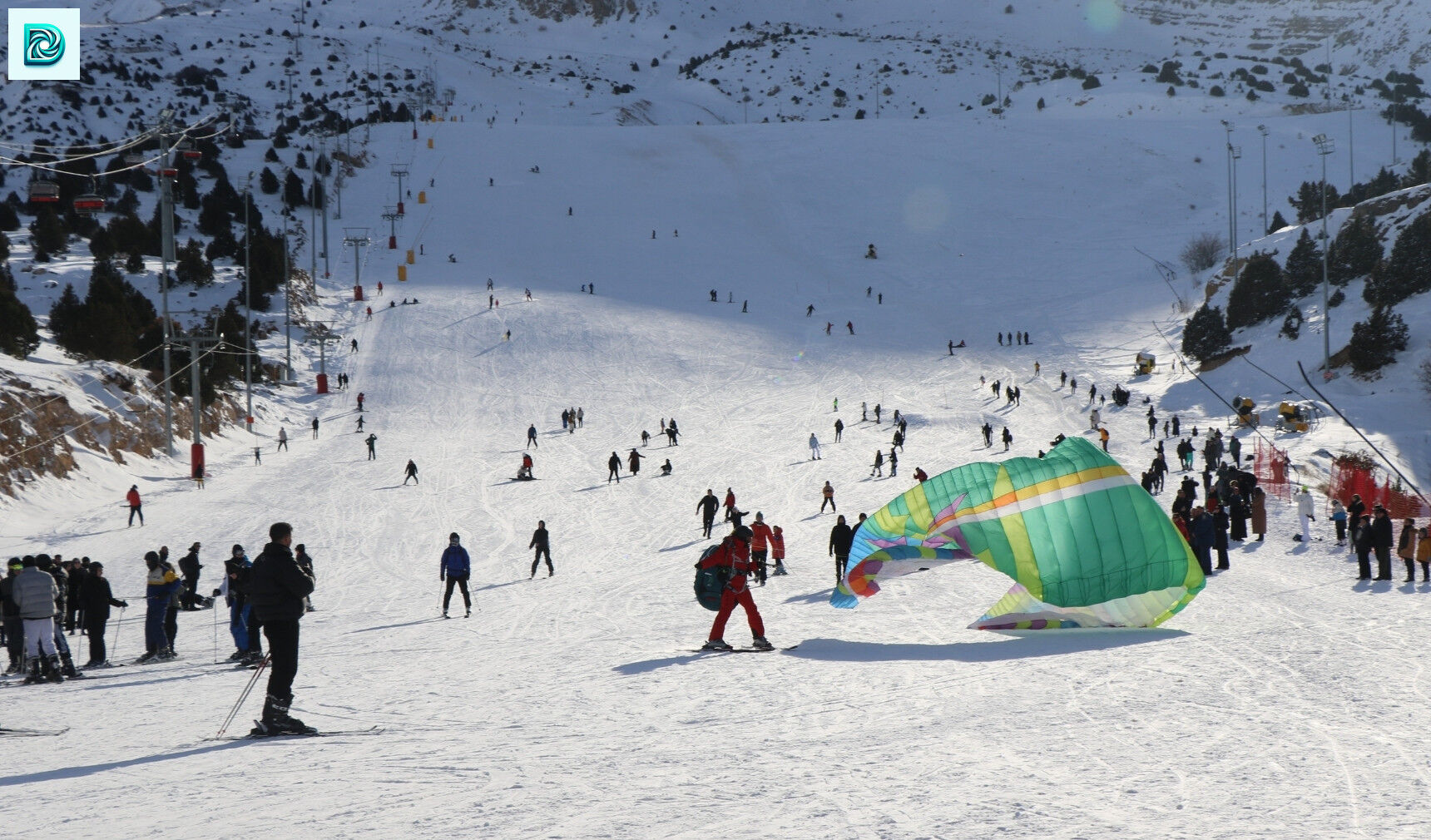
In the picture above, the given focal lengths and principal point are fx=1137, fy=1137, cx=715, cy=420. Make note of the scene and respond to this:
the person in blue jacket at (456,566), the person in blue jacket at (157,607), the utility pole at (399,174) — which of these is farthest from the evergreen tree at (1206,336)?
the utility pole at (399,174)

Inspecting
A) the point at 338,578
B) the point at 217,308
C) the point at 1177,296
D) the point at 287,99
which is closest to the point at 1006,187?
the point at 1177,296

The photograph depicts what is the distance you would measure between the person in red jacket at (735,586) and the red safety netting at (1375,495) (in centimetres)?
1366

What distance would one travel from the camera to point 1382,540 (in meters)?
15.0

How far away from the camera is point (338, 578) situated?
19.7m

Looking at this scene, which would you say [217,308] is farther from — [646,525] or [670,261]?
[646,525]

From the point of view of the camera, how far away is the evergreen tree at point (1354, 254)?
46656 mm

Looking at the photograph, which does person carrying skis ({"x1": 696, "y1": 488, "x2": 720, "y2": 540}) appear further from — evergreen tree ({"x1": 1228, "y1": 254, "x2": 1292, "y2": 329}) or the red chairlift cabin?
evergreen tree ({"x1": 1228, "y1": 254, "x2": 1292, "y2": 329})

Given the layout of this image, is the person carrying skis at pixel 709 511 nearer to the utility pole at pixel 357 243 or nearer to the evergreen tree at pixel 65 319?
the evergreen tree at pixel 65 319

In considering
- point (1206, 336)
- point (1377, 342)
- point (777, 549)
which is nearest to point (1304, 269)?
point (1206, 336)

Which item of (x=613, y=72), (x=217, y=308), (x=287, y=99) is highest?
(x=613, y=72)

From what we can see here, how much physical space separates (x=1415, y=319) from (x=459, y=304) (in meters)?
41.0

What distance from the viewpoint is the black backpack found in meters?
10.6

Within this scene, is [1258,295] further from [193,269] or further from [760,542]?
[193,269]

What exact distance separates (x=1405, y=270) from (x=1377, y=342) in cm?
609
